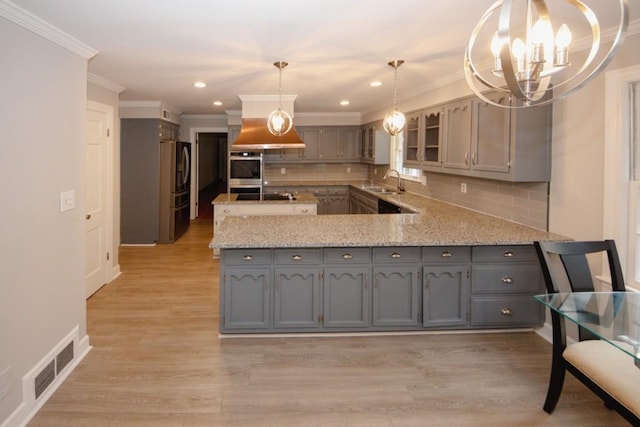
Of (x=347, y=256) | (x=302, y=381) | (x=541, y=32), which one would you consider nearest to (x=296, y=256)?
(x=347, y=256)

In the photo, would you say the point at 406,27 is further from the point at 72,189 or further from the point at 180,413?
the point at 180,413

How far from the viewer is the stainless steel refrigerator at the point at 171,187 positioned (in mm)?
7086

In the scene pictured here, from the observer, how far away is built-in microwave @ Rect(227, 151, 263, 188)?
767cm

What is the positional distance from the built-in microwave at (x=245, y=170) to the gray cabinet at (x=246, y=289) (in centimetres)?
447

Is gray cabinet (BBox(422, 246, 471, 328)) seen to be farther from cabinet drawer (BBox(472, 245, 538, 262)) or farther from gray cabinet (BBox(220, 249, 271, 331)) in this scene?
gray cabinet (BBox(220, 249, 271, 331))

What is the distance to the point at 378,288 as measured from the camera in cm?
345

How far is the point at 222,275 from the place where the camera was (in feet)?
11.0

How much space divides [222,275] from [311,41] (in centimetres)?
187

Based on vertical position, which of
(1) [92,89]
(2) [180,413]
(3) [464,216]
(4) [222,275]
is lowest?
(2) [180,413]

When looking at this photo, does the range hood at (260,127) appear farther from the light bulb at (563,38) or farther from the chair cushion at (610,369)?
the light bulb at (563,38)

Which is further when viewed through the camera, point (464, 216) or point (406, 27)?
point (464, 216)

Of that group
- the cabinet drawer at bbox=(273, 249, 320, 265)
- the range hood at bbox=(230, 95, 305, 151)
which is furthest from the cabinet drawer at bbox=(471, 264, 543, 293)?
the range hood at bbox=(230, 95, 305, 151)

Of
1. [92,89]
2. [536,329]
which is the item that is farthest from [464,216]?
[92,89]

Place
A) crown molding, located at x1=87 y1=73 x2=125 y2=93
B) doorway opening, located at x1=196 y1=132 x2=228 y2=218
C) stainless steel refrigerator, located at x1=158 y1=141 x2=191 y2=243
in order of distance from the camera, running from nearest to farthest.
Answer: crown molding, located at x1=87 y1=73 x2=125 y2=93, stainless steel refrigerator, located at x1=158 y1=141 x2=191 y2=243, doorway opening, located at x1=196 y1=132 x2=228 y2=218
